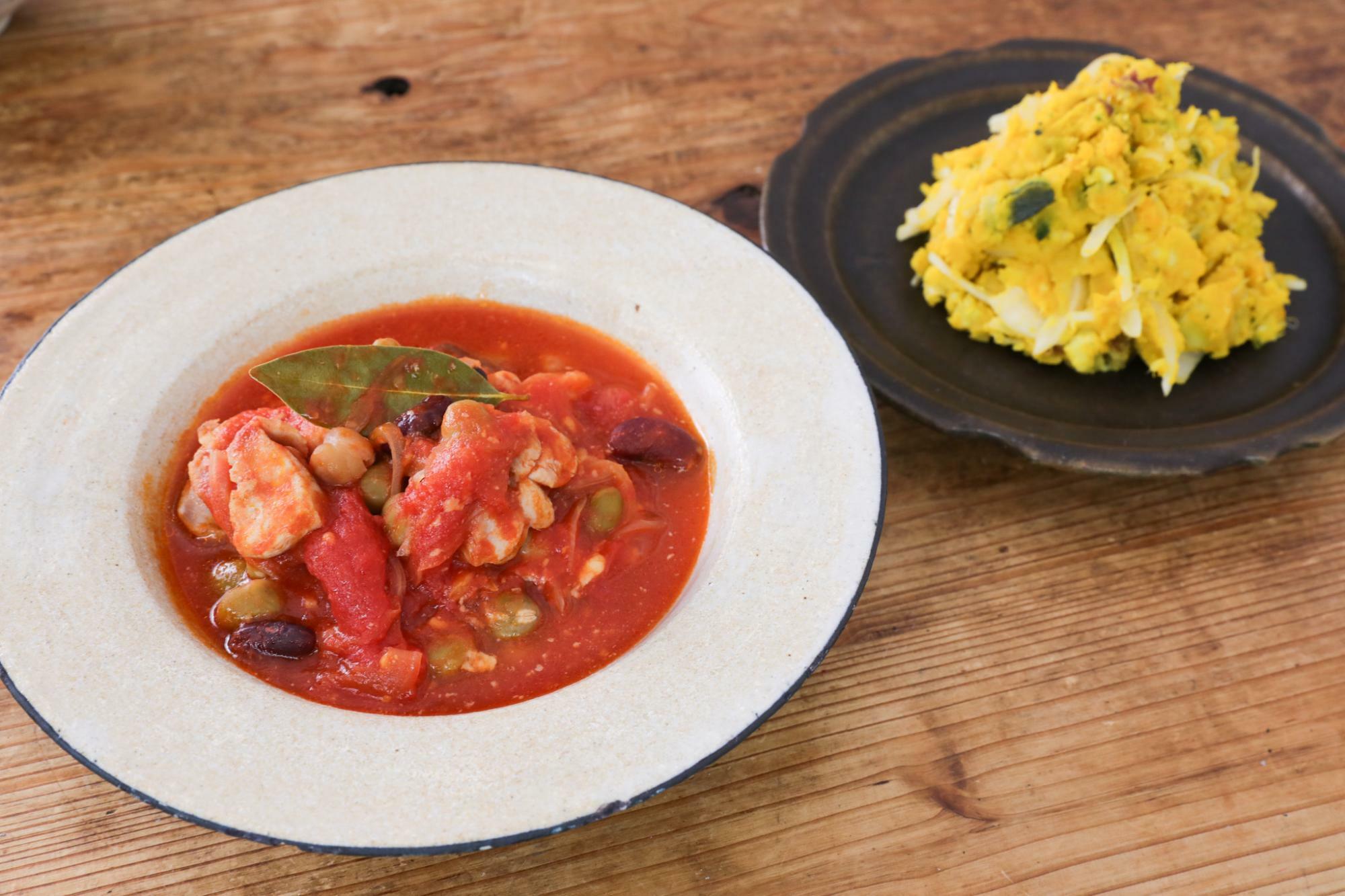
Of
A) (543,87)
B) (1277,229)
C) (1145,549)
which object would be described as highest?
(543,87)

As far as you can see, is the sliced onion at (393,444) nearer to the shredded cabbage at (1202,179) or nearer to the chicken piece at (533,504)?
the chicken piece at (533,504)

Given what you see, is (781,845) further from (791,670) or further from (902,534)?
(902,534)

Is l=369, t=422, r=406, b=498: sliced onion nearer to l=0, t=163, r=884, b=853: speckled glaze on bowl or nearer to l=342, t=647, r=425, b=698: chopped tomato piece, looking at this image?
l=342, t=647, r=425, b=698: chopped tomato piece

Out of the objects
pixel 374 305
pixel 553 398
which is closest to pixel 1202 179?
pixel 553 398

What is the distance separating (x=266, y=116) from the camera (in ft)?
13.8

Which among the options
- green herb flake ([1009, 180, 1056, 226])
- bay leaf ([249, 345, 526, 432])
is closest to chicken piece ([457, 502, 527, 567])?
bay leaf ([249, 345, 526, 432])

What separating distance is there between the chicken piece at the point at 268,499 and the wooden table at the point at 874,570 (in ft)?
1.47

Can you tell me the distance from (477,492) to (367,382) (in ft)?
1.33

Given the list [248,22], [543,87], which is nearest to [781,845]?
[543,87]

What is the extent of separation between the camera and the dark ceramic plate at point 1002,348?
3.08 metres

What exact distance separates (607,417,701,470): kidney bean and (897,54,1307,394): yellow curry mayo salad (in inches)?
46.9

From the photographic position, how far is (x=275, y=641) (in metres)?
2.42

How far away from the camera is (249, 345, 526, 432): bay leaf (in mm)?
2523

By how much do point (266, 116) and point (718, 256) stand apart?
7.47ft
